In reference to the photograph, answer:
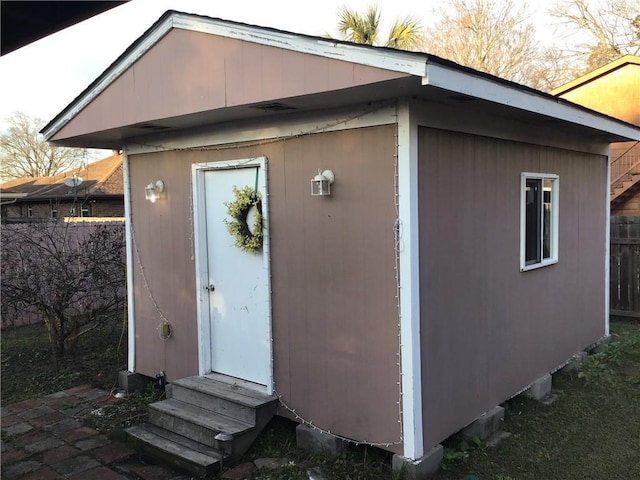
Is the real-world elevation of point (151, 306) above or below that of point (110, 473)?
above

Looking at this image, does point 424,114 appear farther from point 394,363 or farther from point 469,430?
point 469,430

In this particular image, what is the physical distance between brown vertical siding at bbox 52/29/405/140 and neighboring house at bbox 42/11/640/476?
14 millimetres

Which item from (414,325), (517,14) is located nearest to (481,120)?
(414,325)

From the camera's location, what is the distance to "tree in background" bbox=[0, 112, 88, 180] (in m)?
30.3

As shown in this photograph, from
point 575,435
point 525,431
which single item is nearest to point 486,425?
point 525,431

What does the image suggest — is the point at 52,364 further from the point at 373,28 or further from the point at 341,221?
the point at 373,28

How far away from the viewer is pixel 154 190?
17.5 ft

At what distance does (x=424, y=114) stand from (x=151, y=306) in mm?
3450

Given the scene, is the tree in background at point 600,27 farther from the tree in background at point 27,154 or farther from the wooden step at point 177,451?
the tree in background at point 27,154

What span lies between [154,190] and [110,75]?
1.12m

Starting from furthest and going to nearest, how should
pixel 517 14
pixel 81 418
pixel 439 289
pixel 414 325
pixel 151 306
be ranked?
1. pixel 517 14
2. pixel 151 306
3. pixel 81 418
4. pixel 439 289
5. pixel 414 325

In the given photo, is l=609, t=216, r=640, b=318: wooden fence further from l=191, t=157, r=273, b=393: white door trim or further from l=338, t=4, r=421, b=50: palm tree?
l=338, t=4, r=421, b=50: palm tree

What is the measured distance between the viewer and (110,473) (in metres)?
3.97

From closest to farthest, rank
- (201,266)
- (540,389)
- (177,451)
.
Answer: (177,451)
(201,266)
(540,389)
